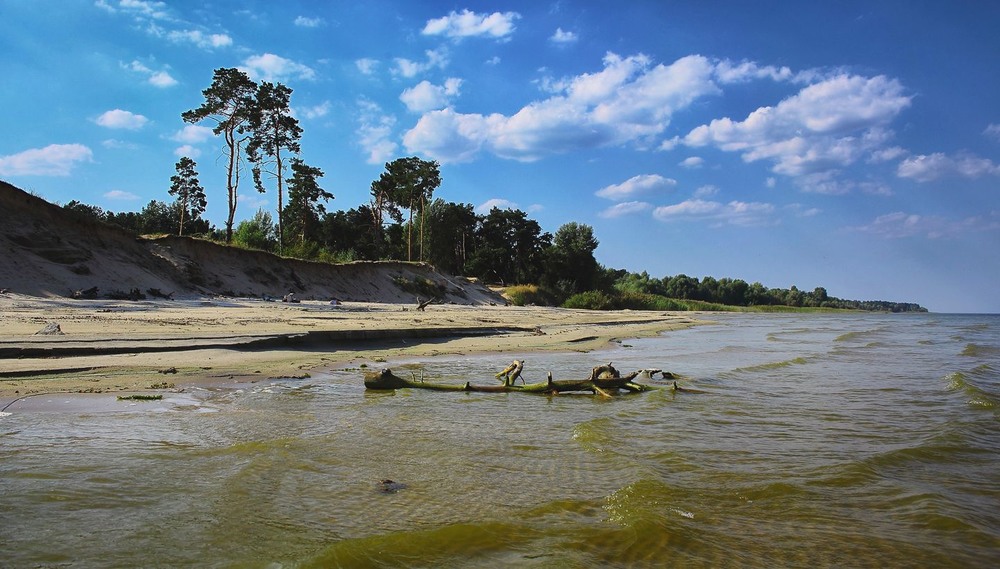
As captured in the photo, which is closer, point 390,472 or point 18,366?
point 390,472

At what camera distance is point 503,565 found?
3.32 m

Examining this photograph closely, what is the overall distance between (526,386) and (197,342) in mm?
6743

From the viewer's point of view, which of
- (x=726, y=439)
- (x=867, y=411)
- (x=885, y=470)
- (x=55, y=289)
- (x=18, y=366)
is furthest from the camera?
(x=55, y=289)

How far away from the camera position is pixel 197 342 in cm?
1149

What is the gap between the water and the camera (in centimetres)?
350

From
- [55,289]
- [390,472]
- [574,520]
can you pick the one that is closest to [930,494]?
[574,520]

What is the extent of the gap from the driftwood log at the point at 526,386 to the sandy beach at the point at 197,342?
153cm

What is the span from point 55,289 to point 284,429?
17.0 metres

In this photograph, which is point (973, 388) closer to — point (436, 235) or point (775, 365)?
point (775, 365)

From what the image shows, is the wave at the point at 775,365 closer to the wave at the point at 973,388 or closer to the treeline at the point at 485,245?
the wave at the point at 973,388

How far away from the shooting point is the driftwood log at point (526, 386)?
8.89 metres

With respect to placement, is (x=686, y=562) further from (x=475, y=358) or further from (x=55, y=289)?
(x=55, y=289)

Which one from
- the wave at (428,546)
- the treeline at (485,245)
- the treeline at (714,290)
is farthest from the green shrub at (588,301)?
the wave at (428,546)

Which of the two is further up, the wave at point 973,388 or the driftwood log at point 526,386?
the driftwood log at point 526,386
